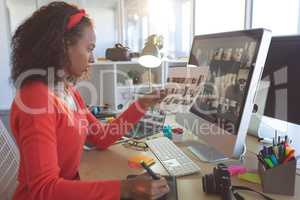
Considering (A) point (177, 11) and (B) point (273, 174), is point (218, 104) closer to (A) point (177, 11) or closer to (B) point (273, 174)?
(B) point (273, 174)

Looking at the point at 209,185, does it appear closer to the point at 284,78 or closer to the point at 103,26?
the point at 284,78

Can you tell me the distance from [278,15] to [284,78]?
1.44m

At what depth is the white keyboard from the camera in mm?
1003

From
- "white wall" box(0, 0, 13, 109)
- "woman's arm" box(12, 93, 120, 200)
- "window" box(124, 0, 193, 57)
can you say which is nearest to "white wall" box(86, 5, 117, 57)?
"window" box(124, 0, 193, 57)

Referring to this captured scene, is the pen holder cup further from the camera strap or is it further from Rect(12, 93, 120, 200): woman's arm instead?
Rect(12, 93, 120, 200): woman's arm

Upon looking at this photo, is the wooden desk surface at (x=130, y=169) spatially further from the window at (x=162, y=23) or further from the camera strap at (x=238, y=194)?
the window at (x=162, y=23)

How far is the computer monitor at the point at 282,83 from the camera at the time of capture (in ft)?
3.57

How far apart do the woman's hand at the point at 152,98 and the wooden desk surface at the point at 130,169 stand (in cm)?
22

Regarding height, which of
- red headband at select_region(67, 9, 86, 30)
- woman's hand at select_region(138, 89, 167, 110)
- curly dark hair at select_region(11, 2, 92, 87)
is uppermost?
red headband at select_region(67, 9, 86, 30)

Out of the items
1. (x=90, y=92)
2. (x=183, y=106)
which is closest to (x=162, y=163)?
(x=183, y=106)

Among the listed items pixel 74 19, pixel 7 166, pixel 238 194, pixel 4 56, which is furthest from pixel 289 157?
pixel 4 56

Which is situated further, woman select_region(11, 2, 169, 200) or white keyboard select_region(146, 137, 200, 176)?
white keyboard select_region(146, 137, 200, 176)

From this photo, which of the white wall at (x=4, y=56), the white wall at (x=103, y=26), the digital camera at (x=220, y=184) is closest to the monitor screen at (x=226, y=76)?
the digital camera at (x=220, y=184)

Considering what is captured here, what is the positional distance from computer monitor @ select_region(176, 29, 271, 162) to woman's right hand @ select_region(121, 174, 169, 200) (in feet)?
0.87
